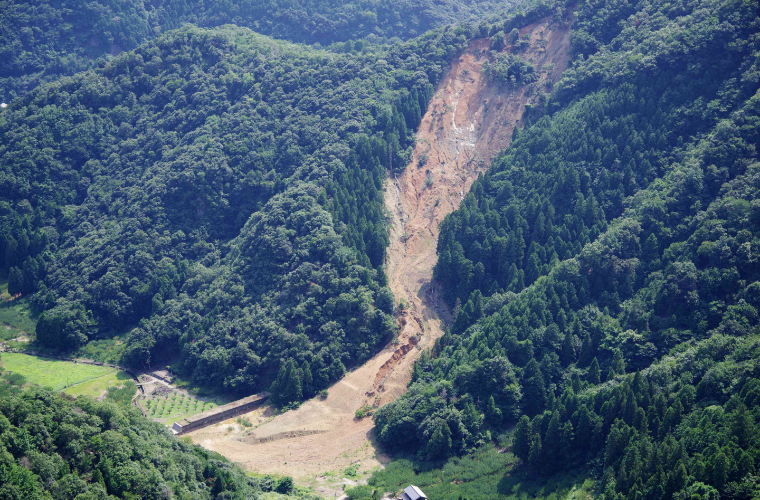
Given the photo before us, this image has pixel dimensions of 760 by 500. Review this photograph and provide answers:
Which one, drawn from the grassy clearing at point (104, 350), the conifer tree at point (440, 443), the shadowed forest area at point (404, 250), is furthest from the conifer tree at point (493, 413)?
the grassy clearing at point (104, 350)

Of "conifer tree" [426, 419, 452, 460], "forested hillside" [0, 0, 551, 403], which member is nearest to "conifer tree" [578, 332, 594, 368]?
"conifer tree" [426, 419, 452, 460]

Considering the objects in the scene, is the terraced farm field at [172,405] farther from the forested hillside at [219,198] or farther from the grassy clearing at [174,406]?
the forested hillside at [219,198]

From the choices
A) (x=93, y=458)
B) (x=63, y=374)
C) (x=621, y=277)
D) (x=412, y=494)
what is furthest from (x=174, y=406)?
(x=621, y=277)

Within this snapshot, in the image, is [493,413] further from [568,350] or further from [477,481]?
[568,350]

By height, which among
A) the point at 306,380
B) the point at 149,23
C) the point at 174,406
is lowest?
the point at 174,406

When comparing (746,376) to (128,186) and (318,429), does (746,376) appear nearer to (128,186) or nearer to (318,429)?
(318,429)

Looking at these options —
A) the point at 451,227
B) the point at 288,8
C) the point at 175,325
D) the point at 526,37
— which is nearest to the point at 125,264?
the point at 175,325

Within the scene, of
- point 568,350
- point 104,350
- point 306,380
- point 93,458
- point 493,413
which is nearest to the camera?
point 93,458
